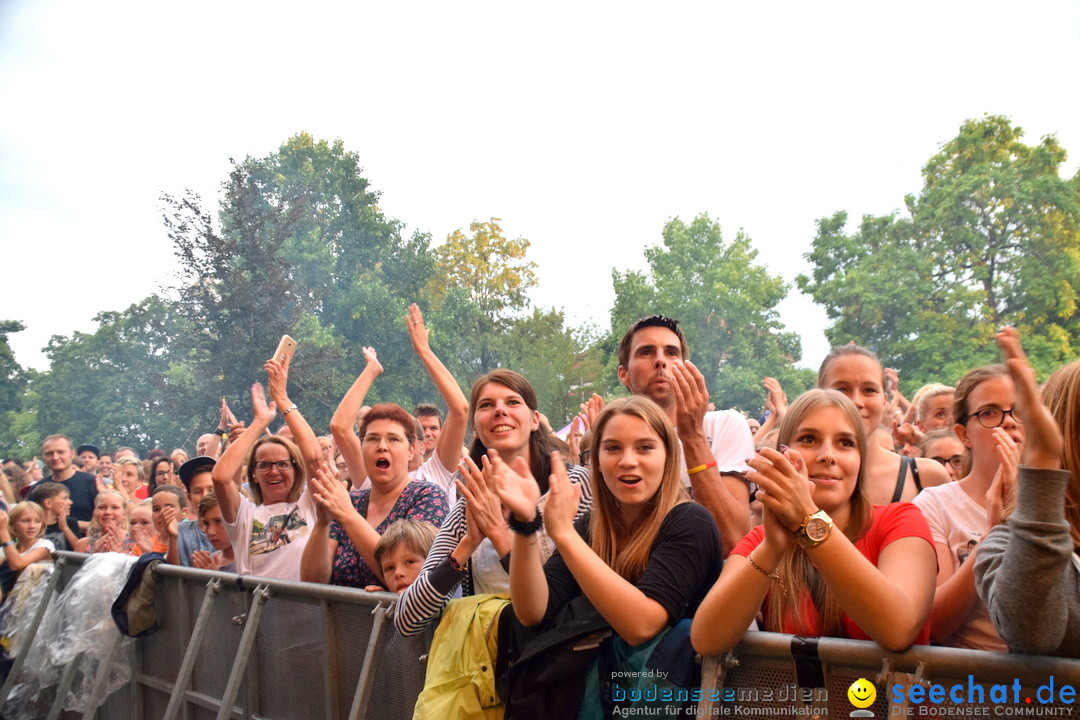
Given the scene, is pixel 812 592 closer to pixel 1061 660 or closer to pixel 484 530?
pixel 1061 660

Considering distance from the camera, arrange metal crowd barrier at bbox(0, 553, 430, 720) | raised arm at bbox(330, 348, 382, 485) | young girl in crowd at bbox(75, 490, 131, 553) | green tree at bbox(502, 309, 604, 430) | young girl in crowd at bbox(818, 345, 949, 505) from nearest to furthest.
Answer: young girl in crowd at bbox(818, 345, 949, 505), metal crowd barrier at bbox(0, 553, 430, 720), raised arm at bbox(330, 348, 382, 485), young girl in crowd at bbox(75, 490, 131, 553), green tree at bbox(502, 309, 604, 430)

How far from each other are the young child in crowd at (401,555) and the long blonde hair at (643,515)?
1.04m

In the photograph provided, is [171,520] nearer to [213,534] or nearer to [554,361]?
[213,534]

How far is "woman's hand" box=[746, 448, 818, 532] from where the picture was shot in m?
2.12

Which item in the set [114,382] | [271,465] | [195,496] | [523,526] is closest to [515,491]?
[523,526]

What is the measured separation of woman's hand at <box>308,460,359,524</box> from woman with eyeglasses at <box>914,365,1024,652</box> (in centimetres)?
228

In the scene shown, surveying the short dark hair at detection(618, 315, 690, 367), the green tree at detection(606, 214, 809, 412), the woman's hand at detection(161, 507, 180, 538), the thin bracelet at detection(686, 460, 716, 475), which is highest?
the green tree at detection(606, 214, 809, 412)

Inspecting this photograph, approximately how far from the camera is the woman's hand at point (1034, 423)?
191cm

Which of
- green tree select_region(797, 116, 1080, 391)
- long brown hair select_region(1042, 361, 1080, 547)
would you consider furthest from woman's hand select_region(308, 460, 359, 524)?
green tree select_region(797, 116, 1080, 391)

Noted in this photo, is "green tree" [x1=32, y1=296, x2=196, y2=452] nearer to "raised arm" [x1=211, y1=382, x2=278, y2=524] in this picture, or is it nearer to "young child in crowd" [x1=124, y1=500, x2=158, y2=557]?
"young child in crowd" [x1=124, y1=500, x2=158, y2=557]

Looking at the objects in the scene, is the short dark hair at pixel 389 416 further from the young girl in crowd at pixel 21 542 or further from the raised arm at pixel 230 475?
the young girl in crowd at pixel 21 542

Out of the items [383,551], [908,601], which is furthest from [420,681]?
[908,601]

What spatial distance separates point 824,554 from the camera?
2117 mm

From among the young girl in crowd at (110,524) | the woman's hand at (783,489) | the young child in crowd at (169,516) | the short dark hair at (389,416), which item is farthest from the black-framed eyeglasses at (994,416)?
the young girl in crowd at (110,524)
